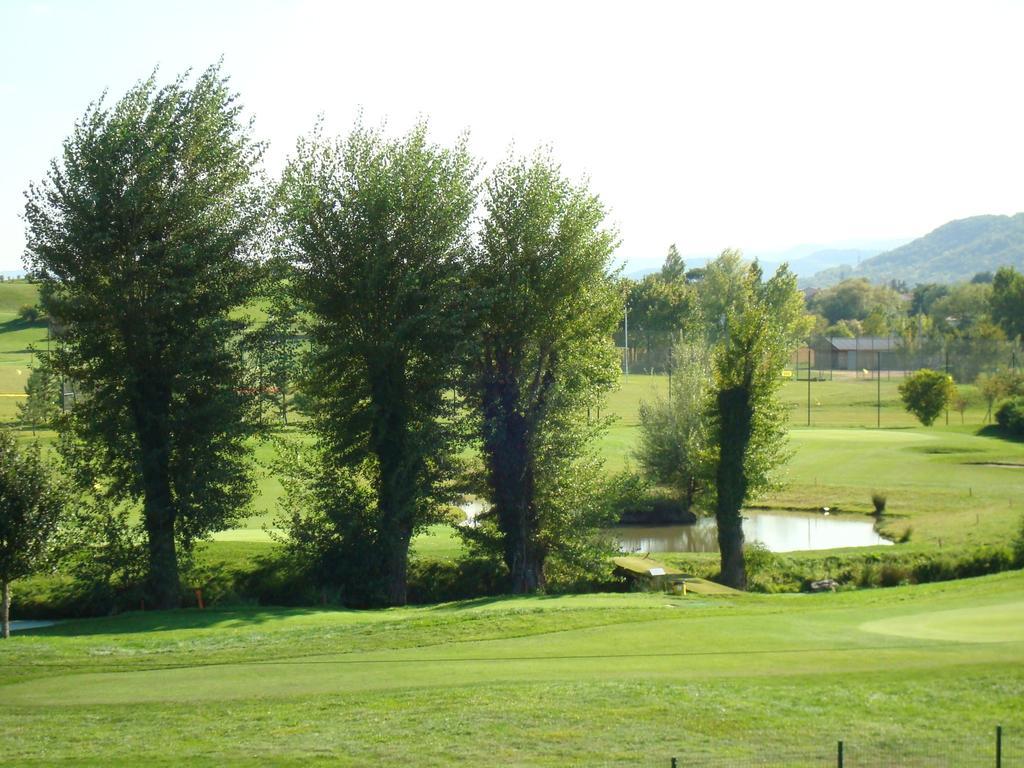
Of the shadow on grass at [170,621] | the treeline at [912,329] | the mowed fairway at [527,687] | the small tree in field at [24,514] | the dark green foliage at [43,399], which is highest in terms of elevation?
the treeline at [912,329]

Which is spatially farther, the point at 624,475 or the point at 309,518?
the point at 624,475

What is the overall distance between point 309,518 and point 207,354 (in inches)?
231

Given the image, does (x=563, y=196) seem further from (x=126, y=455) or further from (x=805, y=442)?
(x=805, y=442)

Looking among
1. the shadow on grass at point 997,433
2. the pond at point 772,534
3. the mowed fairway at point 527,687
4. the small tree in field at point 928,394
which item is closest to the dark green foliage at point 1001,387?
the shadow on grass at point 997,433

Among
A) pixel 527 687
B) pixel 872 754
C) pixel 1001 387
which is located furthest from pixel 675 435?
pixel 1001 387

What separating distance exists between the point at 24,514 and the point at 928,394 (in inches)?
2431

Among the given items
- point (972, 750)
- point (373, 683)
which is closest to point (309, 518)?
point (373, 683)

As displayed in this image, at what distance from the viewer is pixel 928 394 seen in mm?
71688

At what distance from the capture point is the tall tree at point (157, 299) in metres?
28.6

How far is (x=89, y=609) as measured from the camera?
29422 mm

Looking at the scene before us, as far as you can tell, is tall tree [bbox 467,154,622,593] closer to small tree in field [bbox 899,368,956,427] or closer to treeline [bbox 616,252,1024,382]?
treeline [bbox 616,252,1024,382]

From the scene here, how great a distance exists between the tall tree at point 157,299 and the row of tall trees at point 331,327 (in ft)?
0.20

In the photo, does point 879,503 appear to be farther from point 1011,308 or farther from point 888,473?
point 1011,308

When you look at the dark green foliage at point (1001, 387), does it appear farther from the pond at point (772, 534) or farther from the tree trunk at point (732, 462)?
the tree trunk at point (732, 462)
